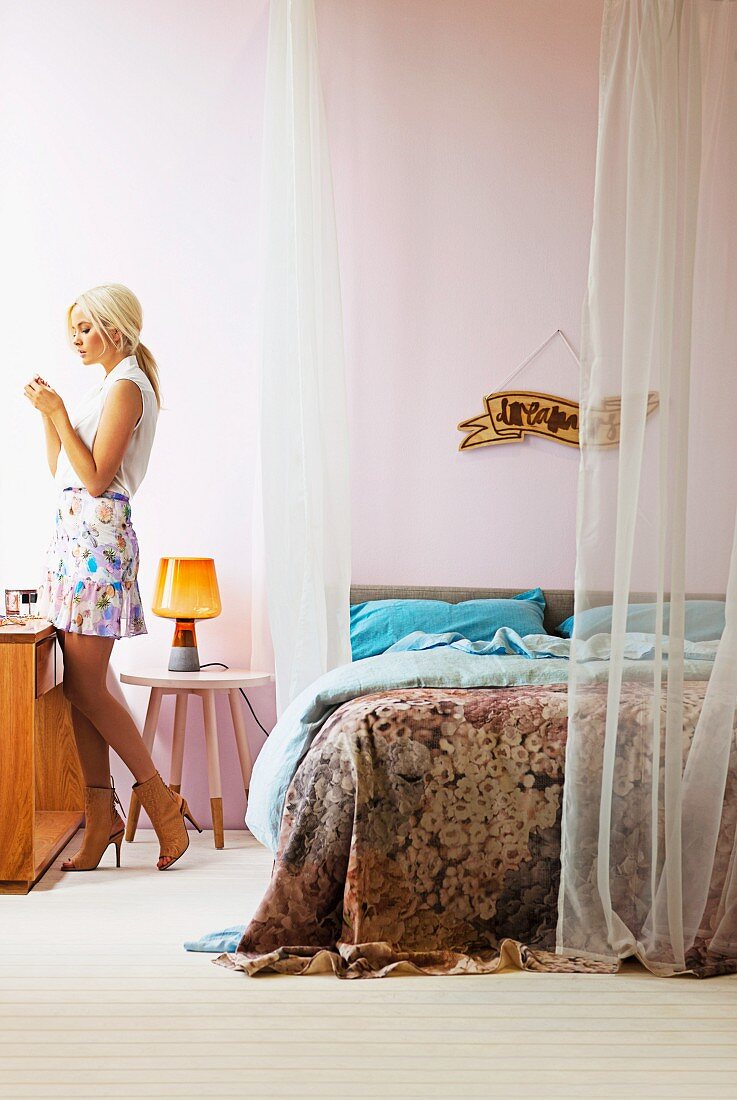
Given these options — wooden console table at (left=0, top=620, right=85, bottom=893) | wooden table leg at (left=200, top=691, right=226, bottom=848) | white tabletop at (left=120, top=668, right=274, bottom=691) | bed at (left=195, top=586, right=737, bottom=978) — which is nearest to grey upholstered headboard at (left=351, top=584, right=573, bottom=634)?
white tabletop at (left=120, top=668, right=274, bottom=691)

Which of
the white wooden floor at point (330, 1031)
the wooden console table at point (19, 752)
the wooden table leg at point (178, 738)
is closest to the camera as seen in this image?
the white wooden floor at point (330, 1031)

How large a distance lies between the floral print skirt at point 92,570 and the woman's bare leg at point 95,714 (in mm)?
54

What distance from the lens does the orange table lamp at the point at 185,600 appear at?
3646mm

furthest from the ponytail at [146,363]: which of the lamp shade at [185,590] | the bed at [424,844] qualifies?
the bed at [424,844]

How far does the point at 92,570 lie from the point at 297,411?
0.72 metres

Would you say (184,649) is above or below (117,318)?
below

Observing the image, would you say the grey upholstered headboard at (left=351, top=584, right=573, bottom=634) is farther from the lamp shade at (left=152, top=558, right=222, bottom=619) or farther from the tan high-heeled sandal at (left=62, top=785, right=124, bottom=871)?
the tan high-heeled sandal at (left=62, top=785, right=124, bottom=871)

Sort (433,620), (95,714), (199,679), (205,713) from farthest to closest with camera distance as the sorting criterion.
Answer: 1. (433,620)
2. (205,713)
3. (199,679)
4. (95,714)

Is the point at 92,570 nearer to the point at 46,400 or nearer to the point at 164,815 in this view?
the point at 46,400

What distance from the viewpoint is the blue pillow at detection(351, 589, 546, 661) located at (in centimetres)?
370

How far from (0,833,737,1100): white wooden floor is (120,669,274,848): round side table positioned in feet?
3.09

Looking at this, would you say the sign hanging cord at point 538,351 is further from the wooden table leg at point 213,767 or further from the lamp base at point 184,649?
the wooden table leg at point 213,767

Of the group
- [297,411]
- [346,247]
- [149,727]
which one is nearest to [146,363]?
[297,411]

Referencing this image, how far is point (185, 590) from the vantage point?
144 inches
